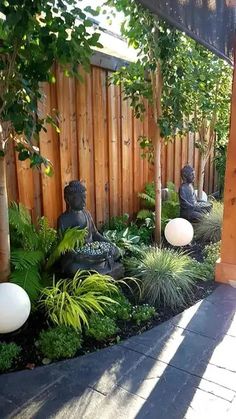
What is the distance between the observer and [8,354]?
2221mm

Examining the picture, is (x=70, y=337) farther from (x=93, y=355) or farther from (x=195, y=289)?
(x=195, y=289)

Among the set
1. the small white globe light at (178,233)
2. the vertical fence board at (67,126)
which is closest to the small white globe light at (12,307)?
the vertical fence board at (67,126)

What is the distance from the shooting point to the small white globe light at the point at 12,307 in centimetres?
225

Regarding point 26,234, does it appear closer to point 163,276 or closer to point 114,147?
point 163,276

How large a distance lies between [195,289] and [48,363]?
1.53m

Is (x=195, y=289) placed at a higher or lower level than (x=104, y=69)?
lower

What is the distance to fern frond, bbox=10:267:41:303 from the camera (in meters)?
2.58

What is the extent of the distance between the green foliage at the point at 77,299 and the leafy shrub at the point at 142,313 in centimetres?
20

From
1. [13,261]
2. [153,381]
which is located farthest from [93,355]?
[13,261]

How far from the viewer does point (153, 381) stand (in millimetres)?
2037

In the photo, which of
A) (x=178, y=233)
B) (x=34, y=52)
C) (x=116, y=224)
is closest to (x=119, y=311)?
(x=178, y=233)

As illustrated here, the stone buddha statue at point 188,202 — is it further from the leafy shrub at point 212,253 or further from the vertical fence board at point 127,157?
the vertical fence board at point 127,157

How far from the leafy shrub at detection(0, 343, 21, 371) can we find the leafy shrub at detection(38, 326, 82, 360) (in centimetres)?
16

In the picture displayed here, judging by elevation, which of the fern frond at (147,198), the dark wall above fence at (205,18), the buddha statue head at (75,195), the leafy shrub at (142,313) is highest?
the dark wall above fence at (205,18)
